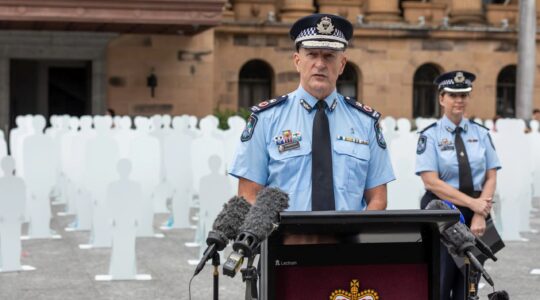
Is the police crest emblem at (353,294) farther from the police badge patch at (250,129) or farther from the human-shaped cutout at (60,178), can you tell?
the human-shaped cutout at (60,178)

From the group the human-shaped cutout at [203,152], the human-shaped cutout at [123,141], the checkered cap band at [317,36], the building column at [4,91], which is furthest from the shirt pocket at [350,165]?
the building column at [4,91]

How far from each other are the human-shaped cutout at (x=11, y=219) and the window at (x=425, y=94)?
2833 centimetres

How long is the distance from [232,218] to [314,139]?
0.67 metres

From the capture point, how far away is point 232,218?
3.82 metres

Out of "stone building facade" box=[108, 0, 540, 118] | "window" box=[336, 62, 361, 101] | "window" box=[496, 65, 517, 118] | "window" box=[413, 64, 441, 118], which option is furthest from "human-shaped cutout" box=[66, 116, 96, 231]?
"window" box=[496, 65, 517, 118]

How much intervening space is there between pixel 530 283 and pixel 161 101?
906 inches

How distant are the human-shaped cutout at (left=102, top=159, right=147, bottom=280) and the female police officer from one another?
3.45 metres

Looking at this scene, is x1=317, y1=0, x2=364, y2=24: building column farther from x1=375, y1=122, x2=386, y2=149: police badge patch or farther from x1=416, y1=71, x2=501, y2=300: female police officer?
x1=375, y1=122, x2=386, y2=149: police badge patch

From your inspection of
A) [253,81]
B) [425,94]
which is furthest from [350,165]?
[425,94]

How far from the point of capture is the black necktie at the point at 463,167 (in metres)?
6.99

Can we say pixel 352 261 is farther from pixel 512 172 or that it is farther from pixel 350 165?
pixel 512 172

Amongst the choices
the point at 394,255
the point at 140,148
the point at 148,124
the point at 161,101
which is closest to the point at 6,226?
the point at 140,148

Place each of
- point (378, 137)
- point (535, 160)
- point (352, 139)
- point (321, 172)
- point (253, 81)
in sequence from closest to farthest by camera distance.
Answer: point (321, 172) → point (352, 139) → point (378, 137) → point (535, 160) → point (253, 81)

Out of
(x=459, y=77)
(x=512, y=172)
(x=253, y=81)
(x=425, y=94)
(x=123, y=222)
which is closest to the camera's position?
(x=459, y=77)
